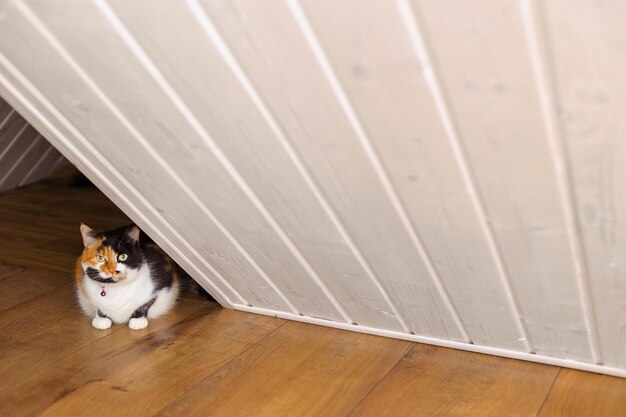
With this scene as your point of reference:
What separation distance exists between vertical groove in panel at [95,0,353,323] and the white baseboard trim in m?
0.05

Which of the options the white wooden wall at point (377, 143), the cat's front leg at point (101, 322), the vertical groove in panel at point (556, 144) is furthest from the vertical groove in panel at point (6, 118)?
the vertical groove in panel at point (556, 144)

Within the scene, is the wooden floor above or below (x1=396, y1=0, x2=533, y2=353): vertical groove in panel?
below

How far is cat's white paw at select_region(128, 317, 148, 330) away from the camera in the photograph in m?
1.88

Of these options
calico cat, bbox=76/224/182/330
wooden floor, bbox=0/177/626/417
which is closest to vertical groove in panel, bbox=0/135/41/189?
wooden floor, bbox=0/177/626/417

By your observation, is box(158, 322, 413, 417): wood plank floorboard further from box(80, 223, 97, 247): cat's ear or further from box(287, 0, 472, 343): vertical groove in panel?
box(80, 223, 97, 247): cat's ear

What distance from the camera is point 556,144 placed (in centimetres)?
102

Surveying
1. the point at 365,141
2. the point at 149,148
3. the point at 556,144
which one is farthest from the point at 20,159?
the point at 556,144

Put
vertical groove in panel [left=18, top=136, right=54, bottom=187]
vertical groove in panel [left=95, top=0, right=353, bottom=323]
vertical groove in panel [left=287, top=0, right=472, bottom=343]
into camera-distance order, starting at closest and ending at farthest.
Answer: vertical groove in panel [left=287, top=0, right=472, bottom=343] → vertical groove in panel [left=95, top=0, right=353, bottom=323] → vertical groove in panel [left=18, top=136, right=54, bottom=187]

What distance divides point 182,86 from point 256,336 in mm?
760

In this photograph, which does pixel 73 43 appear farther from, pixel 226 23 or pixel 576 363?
pixel 576 363

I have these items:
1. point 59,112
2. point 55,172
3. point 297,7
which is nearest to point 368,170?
point 297,7

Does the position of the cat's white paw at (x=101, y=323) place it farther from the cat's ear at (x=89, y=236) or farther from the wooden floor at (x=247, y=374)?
the cat's ear at (x=89, y=236)

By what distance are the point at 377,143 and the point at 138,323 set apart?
98 centimetres

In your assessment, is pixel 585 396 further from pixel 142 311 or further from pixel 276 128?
pixel 142 311
